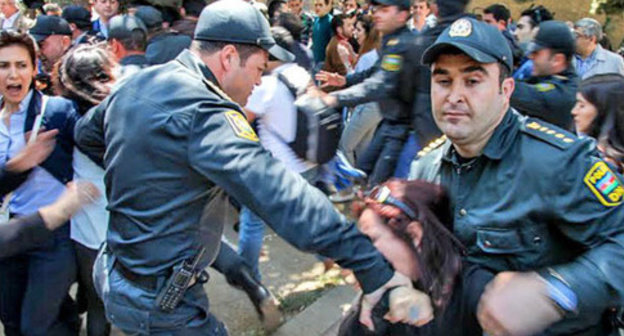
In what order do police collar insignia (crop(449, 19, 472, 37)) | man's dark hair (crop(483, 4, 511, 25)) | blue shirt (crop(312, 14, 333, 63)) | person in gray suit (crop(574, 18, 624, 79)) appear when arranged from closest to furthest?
police collar insignia (crop(449, 19, 472, 37)) → person in gray suit (crop(574, 18, 624, 79)) → man's dark hair (crop(483, 4, 511, 25)) → blue shirt (crop(312, 14, 333, 63))

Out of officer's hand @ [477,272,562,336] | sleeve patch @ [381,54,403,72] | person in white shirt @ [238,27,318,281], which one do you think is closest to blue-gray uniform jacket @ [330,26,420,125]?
sleeve patch @ [381,54,403,72]

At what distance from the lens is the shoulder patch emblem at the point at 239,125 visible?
179 cm

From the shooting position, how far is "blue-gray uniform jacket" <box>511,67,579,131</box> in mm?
3553

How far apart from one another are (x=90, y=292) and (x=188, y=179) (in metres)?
1.61

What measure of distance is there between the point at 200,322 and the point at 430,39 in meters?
2.33

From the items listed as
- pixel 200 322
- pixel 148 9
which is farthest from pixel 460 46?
pixel 148 9

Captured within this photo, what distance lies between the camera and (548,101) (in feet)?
11.7

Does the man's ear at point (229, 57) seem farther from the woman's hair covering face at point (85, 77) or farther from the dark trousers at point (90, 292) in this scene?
the dark trousers at point (90, 292)

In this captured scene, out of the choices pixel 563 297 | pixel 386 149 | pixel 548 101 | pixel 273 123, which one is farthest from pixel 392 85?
pixel 563 297

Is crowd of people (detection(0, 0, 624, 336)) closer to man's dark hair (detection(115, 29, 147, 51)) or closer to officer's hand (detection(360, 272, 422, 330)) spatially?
officer's hand (detection(360, 272, 422, 330))

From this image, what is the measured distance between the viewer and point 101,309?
3234mm

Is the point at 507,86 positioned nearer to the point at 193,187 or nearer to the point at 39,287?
the point at 193,187

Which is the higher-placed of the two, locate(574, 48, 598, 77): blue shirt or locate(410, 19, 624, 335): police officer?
locate(410, 19, 624, 335): police officer

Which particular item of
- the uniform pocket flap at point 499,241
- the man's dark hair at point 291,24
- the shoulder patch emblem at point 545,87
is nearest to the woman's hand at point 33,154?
the uniform pocket flap at point 499,241
